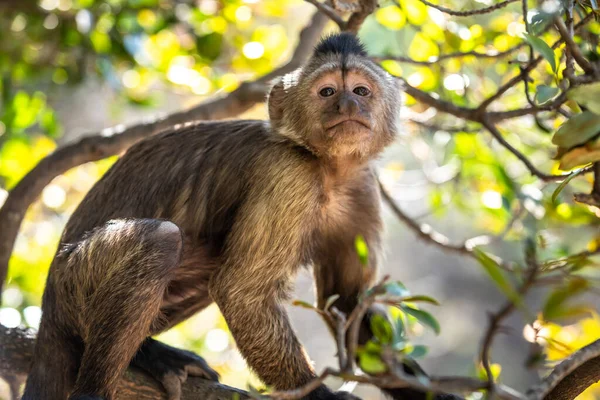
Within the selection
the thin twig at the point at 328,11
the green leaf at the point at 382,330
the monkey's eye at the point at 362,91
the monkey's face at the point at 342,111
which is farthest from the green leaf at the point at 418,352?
the thin twig at the point at 328,11

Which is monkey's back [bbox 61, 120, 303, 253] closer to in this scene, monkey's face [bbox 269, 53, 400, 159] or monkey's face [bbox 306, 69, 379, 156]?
monkey's face [bbox 269, 53, 400, 159]

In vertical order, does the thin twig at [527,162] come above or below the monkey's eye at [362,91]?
below

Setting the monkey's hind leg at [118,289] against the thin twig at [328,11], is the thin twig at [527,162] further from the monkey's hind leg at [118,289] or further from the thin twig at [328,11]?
the monkey's hind leg at [118,289]

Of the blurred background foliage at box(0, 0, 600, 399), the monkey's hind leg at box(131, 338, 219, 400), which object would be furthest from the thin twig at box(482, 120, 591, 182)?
the monkey's hind leg at box(131, 338, 219, 400)

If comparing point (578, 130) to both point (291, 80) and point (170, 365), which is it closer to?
point (291, 80)

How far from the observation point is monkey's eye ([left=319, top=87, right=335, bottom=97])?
518 centimetres

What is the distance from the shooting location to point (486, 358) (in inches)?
95.0

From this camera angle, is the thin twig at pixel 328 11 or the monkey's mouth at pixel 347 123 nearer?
the monkey's mouth at pixel 347 123

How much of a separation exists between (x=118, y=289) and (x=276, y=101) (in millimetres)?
1907

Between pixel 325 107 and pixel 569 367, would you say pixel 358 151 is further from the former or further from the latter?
pixel 569 367

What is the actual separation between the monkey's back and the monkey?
11mm

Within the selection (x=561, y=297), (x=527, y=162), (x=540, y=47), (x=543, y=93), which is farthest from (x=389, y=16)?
(x=561, y=297)

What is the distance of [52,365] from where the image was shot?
4770 millimetres

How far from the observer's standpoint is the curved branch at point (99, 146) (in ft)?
20.4
